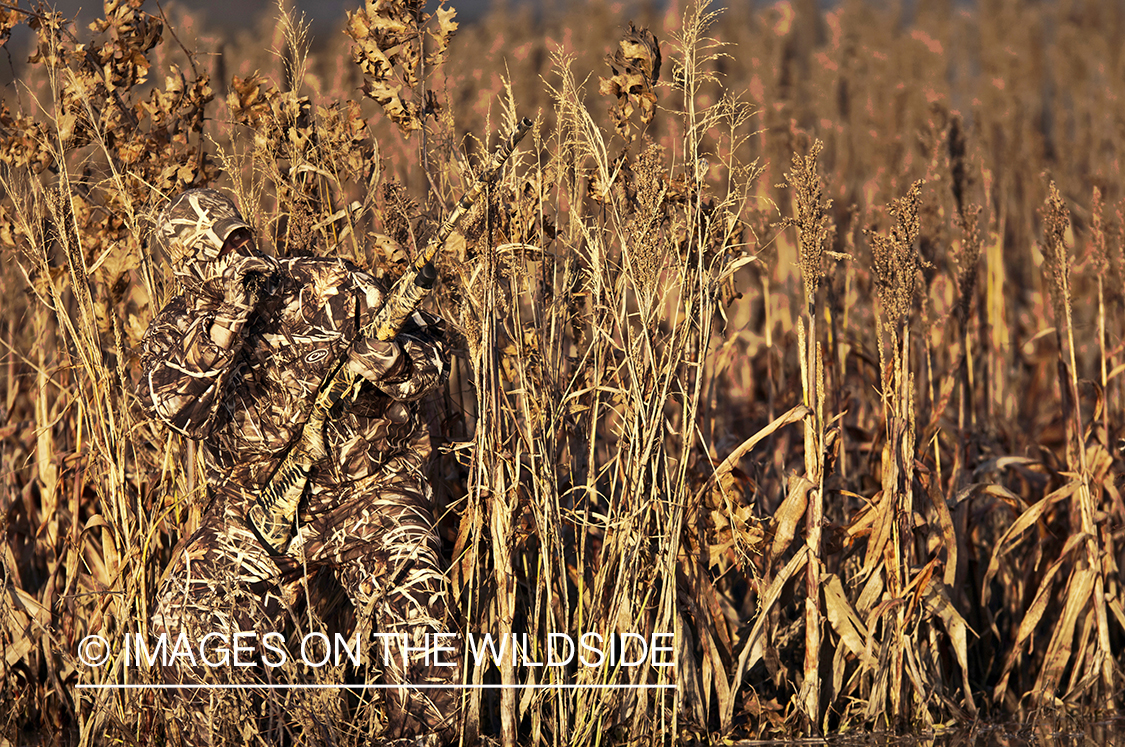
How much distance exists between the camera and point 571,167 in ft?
11.6

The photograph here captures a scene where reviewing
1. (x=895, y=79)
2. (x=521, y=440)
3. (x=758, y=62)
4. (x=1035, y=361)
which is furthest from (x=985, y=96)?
(x=521, y=440)

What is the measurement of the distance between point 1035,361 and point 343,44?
4001 mm

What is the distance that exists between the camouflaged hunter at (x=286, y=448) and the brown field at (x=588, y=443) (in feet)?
0.48

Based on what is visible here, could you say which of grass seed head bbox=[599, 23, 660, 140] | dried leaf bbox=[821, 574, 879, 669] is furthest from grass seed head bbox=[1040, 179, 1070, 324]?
grass seed head bbox=[599, 23, 660, 140]

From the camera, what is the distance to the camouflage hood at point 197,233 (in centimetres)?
321

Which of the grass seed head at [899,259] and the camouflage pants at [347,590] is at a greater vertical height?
the grass seed head at [899,259]

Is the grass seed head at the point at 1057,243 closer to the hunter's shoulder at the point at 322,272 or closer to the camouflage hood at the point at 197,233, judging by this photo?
the hunter's shoulder at the point at 322,272

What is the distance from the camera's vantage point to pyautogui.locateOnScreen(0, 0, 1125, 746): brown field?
10.6 ft

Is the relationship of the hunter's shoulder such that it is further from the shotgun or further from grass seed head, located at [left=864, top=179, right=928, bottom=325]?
grass seed head, located at [left=864, top=179, right=928, bottom=325]

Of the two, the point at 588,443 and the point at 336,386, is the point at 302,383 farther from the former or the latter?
the point at 588,443

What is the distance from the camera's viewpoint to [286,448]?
3344mm
